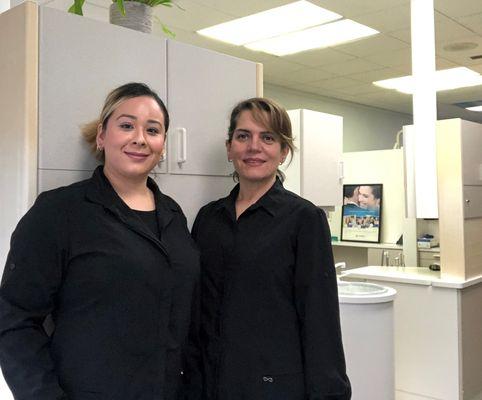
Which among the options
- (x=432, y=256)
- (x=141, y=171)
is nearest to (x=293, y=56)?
(x=432, y=256)

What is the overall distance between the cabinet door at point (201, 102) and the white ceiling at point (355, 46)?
3.70 feet

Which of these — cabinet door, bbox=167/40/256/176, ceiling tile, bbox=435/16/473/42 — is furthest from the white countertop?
ceiling tile, bbox=435/16/473/42

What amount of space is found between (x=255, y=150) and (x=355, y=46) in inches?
137

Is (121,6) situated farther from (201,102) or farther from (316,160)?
(316,160)

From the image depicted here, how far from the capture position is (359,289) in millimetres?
2781

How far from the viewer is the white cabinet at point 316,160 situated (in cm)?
305

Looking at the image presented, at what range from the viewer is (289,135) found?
1.63 metres

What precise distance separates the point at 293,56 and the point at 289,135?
358cm

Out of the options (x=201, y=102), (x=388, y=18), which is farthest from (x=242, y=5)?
(x=201, y=102)

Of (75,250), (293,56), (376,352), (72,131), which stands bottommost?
(376,352)

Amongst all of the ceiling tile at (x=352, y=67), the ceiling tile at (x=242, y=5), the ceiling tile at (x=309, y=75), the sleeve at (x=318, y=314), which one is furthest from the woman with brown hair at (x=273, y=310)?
the ceiling tile at (x=309, y=75)

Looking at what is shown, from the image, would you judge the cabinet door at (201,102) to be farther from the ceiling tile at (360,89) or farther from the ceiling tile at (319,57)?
the ceiling tile at (360,89)

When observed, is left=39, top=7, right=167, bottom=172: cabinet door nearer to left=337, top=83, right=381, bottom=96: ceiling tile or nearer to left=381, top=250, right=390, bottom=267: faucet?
left=381, top=250, right=390, bottom=267: faucet

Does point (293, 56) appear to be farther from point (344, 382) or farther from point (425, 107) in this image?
point (344, 382)
